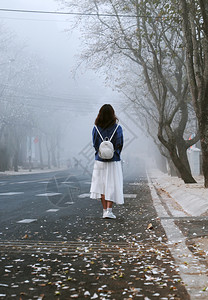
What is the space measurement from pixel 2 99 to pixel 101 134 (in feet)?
122

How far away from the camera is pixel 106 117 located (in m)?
8.80

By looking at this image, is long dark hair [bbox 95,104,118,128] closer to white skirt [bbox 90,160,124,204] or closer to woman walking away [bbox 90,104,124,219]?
woman walking away [bbox 90,104,124,219]

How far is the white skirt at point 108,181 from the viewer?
8930 mm

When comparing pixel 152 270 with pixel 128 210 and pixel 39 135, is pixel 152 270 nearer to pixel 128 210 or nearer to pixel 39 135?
pixel 128 210

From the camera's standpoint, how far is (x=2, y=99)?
4469cm

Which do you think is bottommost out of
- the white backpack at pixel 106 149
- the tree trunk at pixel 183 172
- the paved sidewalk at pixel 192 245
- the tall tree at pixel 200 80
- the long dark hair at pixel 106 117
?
the paved sidewalk at pixel 192 245

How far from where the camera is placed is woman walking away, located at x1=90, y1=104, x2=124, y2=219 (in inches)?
348

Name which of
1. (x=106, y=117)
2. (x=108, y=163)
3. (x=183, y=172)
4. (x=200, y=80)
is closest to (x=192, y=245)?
(x=108, y=163)

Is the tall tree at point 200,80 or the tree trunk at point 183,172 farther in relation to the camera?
the tree trunk at point 183,172

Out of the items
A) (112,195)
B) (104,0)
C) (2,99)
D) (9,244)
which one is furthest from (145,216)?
(2,99)

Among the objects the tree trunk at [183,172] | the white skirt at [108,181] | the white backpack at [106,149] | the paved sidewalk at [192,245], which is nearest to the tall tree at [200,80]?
the paved sidewalk at [192,245]

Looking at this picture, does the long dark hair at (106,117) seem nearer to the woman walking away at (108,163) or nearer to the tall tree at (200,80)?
the woman walking away at (108,163)

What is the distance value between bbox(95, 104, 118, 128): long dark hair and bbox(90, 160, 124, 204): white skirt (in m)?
0.72

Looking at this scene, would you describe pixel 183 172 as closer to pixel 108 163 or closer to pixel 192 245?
pixel 108 163
